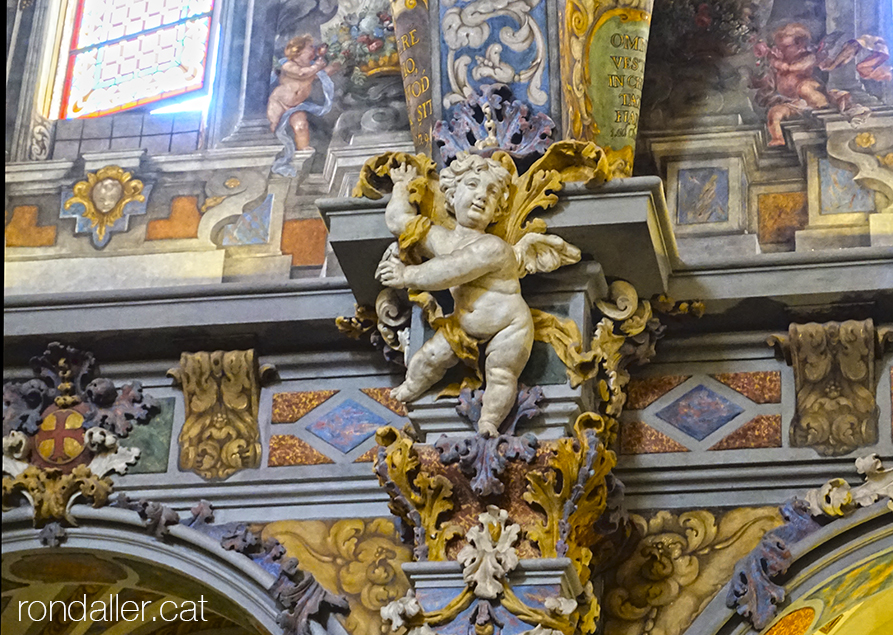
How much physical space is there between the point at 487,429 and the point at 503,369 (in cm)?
25

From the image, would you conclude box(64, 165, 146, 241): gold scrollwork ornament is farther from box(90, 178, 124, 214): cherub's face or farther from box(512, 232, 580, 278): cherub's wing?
box(512, 232, 580, 278): cherub's wing

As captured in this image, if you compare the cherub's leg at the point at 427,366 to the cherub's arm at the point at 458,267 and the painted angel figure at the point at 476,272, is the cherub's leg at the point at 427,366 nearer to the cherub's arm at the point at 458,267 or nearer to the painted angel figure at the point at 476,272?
the painted angel figure at the point at 476,272

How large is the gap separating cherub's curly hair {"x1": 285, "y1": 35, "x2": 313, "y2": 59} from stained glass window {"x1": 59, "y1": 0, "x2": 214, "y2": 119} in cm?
49

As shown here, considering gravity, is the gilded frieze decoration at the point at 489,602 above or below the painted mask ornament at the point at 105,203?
A: below

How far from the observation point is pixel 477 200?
18.6ft

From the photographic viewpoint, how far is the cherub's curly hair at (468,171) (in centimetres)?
573

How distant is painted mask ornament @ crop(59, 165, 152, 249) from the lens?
23.3ft

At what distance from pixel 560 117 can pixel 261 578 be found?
7.71 ft

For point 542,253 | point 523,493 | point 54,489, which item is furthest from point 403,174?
point 54,489

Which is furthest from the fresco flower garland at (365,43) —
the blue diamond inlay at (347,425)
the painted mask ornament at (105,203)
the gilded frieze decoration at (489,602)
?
the gilded frieze decoration at (489,602)

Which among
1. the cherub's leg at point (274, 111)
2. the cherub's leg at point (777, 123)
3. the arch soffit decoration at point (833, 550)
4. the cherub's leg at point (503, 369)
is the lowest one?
the arch soffit decoration at point (833, 550)

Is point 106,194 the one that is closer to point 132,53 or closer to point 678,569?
point 132,53

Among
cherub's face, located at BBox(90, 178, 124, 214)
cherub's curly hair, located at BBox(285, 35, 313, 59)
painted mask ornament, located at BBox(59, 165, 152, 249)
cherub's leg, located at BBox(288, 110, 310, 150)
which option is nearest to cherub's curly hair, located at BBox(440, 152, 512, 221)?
cherub's leg, located at BBox(288, 110, 310, 150)

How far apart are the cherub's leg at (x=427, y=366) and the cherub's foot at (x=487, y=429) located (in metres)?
0.32
